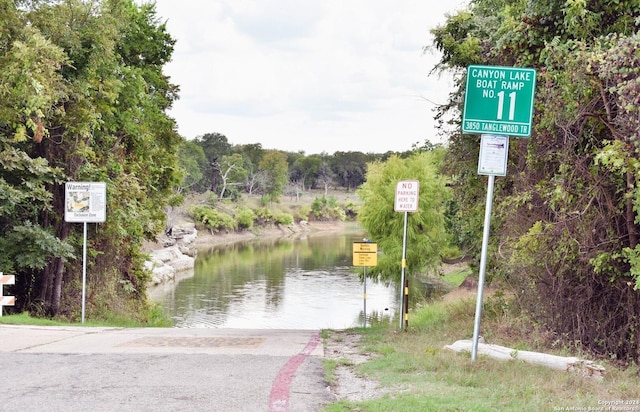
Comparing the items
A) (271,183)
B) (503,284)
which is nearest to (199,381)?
(503,284)

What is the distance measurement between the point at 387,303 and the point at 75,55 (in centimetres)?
2236

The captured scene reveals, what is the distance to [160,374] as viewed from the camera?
7512 millimetres

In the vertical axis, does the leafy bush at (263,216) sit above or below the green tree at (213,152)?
below

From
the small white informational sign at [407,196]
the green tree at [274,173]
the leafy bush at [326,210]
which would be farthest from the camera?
the leafy bush at [326,210]

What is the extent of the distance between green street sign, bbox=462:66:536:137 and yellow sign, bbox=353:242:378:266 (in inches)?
371

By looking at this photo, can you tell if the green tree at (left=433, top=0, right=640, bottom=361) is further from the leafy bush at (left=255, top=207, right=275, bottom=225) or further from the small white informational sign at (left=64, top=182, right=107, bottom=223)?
the leafy bush at (left=255, top=207, right=275, bottom=225)

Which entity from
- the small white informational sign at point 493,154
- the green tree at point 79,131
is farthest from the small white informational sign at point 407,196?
the green tree at point 79,131

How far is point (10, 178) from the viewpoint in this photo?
14.9 metres

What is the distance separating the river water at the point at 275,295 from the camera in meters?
28.1

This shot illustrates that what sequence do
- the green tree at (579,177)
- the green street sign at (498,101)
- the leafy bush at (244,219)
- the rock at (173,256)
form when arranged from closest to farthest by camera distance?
1. the green tree at (579,177)
2. the green street sign at (498,101)
3. the rock at (173,256)
4. the leafy bush at (244,219)

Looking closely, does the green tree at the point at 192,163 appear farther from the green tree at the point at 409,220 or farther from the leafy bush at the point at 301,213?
the green tree at the point at 409,220

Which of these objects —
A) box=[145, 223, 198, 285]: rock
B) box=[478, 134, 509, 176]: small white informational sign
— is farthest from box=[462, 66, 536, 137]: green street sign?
box=[145, 223, 198, 285]: rock

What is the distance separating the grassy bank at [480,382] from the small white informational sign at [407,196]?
3.22 meters

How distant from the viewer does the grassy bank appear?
6.04 meters
